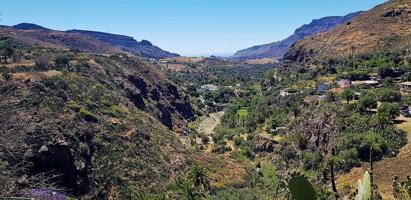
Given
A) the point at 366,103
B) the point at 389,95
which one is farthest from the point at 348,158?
the point at 389,95

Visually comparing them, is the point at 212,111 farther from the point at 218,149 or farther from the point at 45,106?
the point at 45,106

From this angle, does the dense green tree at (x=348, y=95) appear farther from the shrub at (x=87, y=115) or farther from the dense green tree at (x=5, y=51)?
the dense green tree at (x=5, y=51)

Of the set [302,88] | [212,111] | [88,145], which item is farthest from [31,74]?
[212,111]

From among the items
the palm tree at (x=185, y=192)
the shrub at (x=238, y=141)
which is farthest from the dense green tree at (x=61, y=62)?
the palm tree at (x=185, y=192)

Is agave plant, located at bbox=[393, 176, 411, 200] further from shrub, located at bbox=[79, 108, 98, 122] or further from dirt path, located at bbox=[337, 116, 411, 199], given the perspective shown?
shrub, located at bbox=[79, 108, 98, 122]

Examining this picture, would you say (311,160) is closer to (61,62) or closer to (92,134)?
(92,134)
